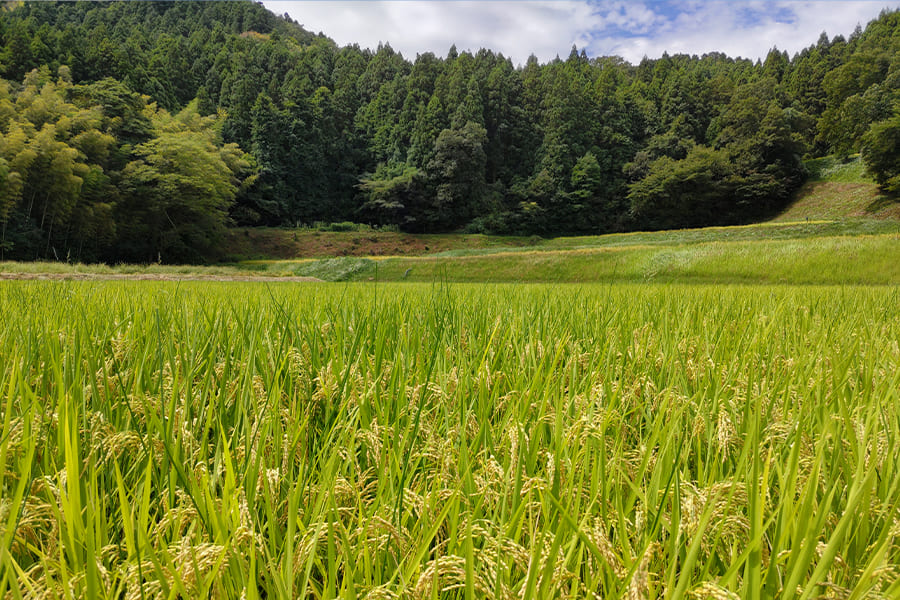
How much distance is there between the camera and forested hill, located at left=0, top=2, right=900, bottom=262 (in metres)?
31.0

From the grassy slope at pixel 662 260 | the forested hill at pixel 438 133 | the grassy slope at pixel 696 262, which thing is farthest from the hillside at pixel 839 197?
the grassy slope at pixel 696 262

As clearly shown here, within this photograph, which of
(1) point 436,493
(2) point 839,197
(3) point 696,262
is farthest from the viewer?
(2) point 839,197

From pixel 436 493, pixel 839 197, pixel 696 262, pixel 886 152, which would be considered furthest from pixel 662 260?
pixel 839 197

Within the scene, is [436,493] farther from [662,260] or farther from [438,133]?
[438,133]

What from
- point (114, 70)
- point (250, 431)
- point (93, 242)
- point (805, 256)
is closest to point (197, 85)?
point (114, 70)

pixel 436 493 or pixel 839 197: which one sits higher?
pixel 839 197

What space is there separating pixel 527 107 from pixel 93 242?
4714 centimetres

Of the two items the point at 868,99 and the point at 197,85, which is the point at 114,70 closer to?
the point at 197,85

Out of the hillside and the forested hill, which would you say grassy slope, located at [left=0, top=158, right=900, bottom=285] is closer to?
the hillside

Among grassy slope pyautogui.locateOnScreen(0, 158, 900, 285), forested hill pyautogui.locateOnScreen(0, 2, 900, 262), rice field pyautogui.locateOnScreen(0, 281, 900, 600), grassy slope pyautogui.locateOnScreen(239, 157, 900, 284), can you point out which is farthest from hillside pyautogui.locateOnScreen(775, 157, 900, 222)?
rice field pyautogui.locateOnScreen(0, 281, 900, 600)

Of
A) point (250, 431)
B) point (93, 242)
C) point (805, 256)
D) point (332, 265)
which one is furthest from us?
point (93, 242)

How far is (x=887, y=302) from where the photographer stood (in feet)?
12.6

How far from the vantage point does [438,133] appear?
155 ft

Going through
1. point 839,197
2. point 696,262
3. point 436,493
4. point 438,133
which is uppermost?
point 438,133
